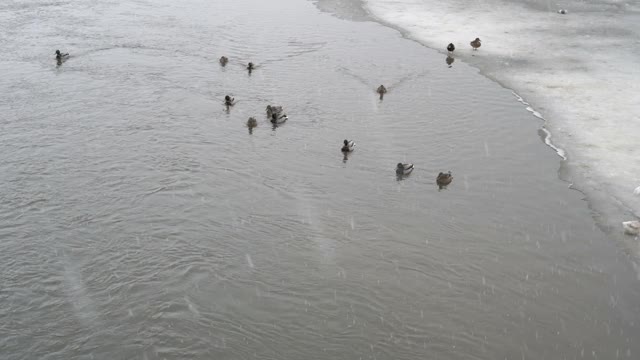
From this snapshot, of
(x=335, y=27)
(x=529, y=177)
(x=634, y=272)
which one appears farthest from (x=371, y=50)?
(x=634, y=272)

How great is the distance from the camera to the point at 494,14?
35.6m

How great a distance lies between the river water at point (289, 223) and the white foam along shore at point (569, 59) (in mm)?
1177

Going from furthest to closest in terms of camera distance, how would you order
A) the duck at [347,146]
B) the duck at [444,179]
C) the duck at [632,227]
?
Result: the duck at [347,146]
the duck at [444,179]
the duck at [632,227]

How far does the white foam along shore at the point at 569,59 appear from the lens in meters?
18.6

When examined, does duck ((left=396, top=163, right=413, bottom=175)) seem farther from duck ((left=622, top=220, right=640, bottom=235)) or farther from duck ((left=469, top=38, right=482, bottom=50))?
duck ((left=469, top=38, right=482, bottom=50))

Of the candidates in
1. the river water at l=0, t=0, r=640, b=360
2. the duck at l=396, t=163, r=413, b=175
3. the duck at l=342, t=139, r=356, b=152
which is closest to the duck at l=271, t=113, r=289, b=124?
the river water at l=0, t=0, r=640, b=360

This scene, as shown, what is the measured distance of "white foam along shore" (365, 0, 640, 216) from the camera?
18625 millimetres

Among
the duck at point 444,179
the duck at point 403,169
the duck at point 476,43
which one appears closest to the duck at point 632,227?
the duck at point 444,179

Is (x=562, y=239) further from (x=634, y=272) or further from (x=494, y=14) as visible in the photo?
(x=494, y=14)

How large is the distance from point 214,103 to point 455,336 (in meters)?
14.6

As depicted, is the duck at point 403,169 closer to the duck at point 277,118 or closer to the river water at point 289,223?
the river water at point 289,223

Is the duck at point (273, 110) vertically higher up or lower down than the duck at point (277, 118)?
higher up

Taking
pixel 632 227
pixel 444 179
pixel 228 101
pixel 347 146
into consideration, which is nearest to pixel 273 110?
pixel 228 101

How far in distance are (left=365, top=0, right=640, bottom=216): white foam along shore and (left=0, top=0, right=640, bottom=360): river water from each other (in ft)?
3.86
